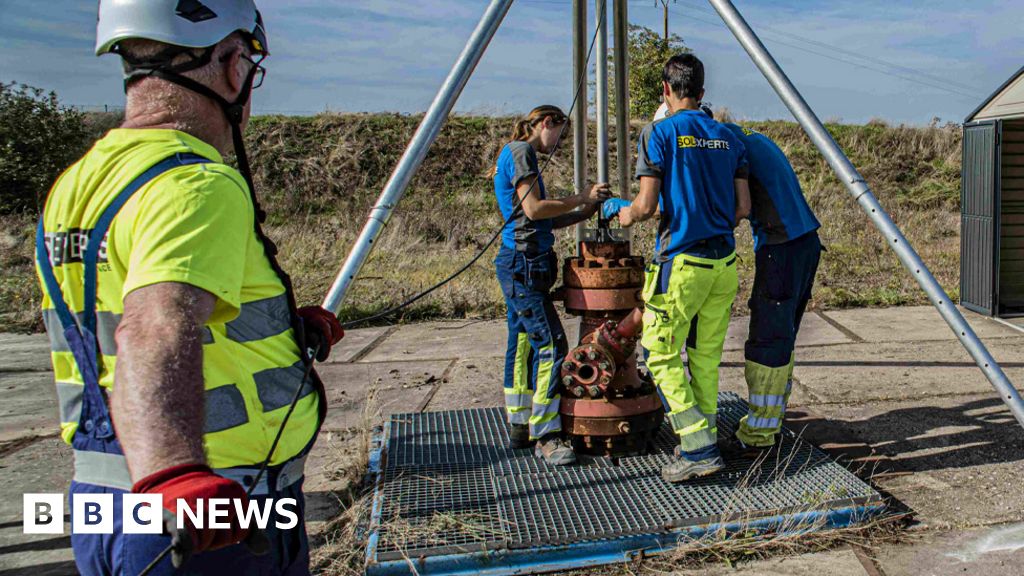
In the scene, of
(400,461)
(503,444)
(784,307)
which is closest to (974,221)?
(784,307)

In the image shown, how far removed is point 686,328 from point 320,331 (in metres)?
2.24

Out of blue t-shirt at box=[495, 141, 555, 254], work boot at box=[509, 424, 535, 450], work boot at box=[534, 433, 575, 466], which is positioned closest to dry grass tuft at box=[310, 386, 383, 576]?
work boot at box=[509, 424, 535, 450]

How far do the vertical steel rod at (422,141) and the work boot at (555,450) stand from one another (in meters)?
1.42

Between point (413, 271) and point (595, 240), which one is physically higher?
point (595, 240)

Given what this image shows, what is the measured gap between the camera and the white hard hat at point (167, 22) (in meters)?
1.58

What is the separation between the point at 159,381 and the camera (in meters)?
1.25

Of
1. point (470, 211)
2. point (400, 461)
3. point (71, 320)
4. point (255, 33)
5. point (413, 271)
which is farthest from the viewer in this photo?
point (470, 211)

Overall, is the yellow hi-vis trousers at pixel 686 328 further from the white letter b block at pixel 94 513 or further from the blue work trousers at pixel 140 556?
the white letter b block at pixel 94 513

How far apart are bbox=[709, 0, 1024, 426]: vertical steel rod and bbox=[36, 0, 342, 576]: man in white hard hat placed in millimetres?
2791

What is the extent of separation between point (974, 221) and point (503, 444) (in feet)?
23.1

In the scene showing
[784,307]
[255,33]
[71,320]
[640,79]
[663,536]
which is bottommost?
[663,536]

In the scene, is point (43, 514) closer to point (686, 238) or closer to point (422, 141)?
point (422, 141)

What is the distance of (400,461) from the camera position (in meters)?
4.21

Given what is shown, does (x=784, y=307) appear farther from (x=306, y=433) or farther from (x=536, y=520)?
(x=306, y=433)
